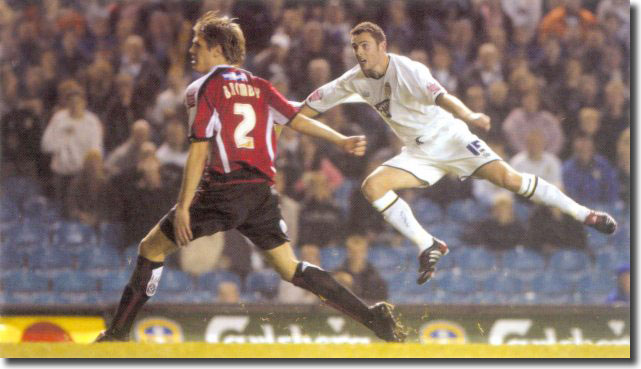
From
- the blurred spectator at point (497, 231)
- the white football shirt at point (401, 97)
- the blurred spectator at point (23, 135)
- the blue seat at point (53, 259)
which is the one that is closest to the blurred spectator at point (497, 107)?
the blurred spectator at point (497, 231)

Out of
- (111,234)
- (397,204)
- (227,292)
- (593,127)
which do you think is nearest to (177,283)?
(227,292)

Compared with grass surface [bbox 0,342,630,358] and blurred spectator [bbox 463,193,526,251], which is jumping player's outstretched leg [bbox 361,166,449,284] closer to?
grass surface [bbox 0,342,630,358]

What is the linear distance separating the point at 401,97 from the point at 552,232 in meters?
2.62

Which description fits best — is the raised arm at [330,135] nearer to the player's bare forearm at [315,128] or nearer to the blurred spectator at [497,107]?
the player's bare forearm at [315,128]

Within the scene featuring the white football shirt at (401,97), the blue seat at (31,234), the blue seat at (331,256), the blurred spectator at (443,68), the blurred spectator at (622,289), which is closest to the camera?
the white football shirt at (401,97)

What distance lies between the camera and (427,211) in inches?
269

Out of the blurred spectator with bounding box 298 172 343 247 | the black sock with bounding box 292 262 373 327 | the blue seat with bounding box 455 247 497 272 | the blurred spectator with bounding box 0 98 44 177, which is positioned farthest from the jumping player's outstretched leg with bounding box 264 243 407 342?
the blurred spectator with bounding box 0 98 44 177

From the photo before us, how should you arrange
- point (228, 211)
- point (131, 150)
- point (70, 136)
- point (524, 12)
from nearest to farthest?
point (228, 211), point (131, 150), point (70, 136), point (524, 12)

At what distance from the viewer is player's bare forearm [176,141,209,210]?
418 centimetres

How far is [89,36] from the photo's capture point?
704 centimetres

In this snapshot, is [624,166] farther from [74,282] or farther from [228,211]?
[74,282]

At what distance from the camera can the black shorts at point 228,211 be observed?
14.0ft

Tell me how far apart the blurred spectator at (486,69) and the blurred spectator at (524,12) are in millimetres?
327

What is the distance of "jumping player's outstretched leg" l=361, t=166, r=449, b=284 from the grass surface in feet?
2.44
